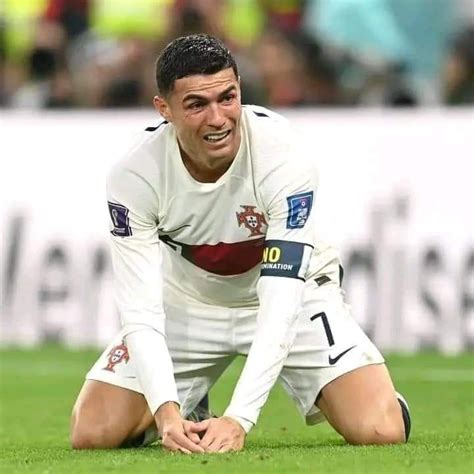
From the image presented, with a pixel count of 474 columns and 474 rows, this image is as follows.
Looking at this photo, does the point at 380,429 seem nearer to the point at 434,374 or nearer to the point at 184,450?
the point at 184,450

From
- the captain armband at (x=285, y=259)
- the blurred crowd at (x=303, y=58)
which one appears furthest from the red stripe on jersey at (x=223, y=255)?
the blurred crowd at (x=303, y=58)

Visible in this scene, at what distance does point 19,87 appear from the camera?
15250mm

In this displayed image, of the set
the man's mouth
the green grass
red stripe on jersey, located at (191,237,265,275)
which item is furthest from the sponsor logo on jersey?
the green grass

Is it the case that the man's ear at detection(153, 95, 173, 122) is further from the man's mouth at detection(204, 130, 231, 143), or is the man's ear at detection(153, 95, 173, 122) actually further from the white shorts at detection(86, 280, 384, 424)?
the white shorts at detection(86, 280, 384, 424)

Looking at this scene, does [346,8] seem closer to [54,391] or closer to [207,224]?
[54,391]

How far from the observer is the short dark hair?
6.67 meters

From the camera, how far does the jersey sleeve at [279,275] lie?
664 cm

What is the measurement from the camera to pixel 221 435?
6.54 meters

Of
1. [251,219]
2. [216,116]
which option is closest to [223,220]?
[251,219]

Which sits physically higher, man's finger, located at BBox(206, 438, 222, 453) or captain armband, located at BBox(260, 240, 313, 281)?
captain armband, located at BBox(260, 240, 313, 281)

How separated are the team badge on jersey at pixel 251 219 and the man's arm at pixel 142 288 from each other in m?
0.38

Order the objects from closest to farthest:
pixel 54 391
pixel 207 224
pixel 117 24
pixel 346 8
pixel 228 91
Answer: pixel 228 91 < pixel 207 224 < pixel 54 391 < pixel 346 8 < pixel 117 24

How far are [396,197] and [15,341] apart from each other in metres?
3.30

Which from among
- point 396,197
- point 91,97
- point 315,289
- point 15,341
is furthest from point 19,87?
point 315,289
